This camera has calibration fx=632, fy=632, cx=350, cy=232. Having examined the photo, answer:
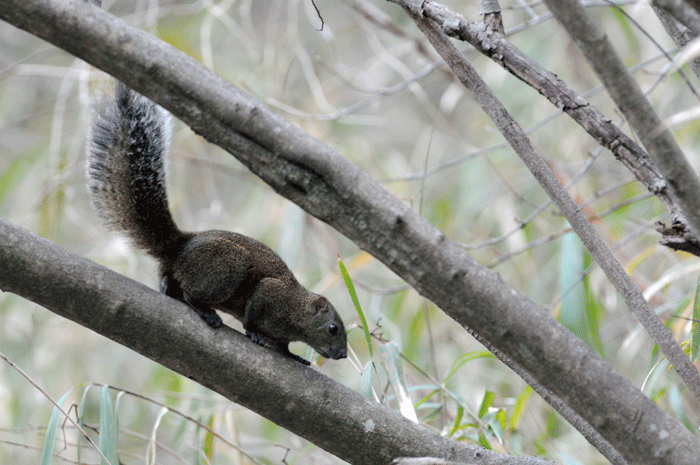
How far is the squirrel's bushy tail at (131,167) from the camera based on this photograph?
1.79 meters

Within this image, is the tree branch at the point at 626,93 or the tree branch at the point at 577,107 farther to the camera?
the tree branch at the point at 577,107

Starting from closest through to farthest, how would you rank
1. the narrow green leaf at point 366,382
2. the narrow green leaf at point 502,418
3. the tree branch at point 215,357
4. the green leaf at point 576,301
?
1. the tree branch at point 215,357
2. the narrow green leaf at point 366,382
3. the narrow green leaf at point 502,418
4. the green leaf at point 576,301

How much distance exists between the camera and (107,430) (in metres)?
1.58

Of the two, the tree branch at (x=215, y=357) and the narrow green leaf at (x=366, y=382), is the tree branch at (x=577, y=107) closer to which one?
the tree branch at (x=215, y=357)

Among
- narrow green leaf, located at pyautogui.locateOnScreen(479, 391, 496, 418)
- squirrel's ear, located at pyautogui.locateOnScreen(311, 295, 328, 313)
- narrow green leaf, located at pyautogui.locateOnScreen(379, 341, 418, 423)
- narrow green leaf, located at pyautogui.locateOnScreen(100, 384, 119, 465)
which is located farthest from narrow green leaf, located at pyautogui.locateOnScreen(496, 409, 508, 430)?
narrow green leaf, located at pyautogui.locateOnScreen(100, 384, 119, 465)

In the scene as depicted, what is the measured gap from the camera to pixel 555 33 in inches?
176

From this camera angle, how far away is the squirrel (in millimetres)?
1808

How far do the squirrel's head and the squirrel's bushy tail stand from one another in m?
0.55

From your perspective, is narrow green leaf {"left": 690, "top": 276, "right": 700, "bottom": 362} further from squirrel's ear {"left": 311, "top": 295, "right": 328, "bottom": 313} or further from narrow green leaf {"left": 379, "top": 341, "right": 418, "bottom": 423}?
squirrel's ear {"left": 311, "top": 295, "right": 328, "bottom": 313}

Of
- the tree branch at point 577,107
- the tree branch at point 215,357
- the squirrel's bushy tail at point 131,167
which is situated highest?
the tree branch at point 577,107

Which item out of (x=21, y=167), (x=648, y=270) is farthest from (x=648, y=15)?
(x=21, y=167)

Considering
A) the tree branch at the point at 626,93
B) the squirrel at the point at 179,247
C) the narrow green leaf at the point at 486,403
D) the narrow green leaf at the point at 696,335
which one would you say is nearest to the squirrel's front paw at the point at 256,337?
the squirrel at the point at 179,247

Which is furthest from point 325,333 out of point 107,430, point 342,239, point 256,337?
point 342,239

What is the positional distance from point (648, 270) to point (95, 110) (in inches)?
172
